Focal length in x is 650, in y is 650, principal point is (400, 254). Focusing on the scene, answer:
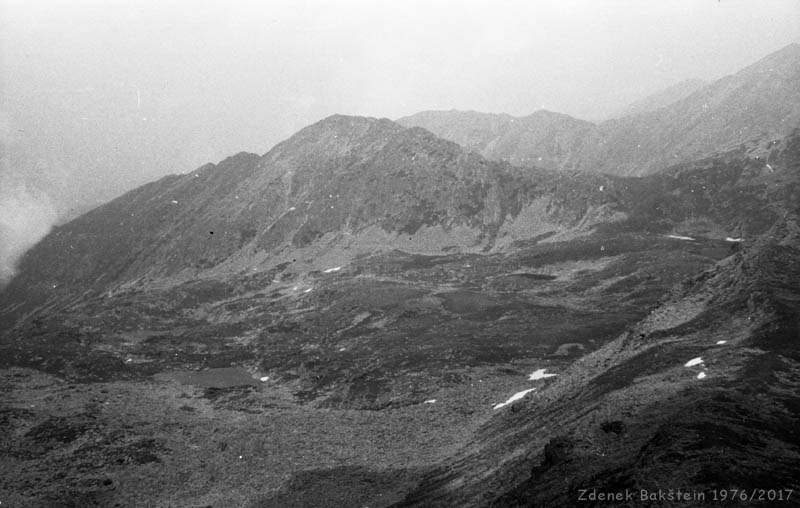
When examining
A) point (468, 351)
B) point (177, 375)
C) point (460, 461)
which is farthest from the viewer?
point (177, 375)

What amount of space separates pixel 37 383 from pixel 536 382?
7916cm

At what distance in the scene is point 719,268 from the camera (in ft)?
231

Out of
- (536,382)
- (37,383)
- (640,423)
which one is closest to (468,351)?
(536,382)

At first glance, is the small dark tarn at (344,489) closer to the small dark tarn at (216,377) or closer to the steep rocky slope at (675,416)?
the steep rocky slope at (675,416)

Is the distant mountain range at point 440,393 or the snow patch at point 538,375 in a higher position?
the distant mountain range at point 440,393

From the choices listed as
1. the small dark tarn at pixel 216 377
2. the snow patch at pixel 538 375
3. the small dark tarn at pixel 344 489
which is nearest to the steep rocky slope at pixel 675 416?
the small dark tarn at pixel 344 489

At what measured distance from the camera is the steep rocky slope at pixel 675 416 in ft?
88.7

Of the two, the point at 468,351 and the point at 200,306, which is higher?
the point at 200,306

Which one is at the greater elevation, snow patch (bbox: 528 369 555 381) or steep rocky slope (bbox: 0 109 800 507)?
steep rocky slope (bbox: 0 109 800 507)

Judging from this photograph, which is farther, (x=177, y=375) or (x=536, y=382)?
(x=177, y=375)

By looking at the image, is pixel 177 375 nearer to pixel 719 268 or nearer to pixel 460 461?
pixel 460 461

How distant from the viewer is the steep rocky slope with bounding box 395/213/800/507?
27031 millimetres

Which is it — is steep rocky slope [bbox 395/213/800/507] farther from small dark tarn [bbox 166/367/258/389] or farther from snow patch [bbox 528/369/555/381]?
small dark tarn [bbox 166/367/258/389]

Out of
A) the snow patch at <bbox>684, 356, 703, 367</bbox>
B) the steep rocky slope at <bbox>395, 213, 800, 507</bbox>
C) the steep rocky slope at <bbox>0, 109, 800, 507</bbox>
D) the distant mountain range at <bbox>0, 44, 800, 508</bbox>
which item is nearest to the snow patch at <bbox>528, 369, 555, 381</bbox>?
the steep rocky slope at <bbox>0, 109, 800, 507</bbox>
